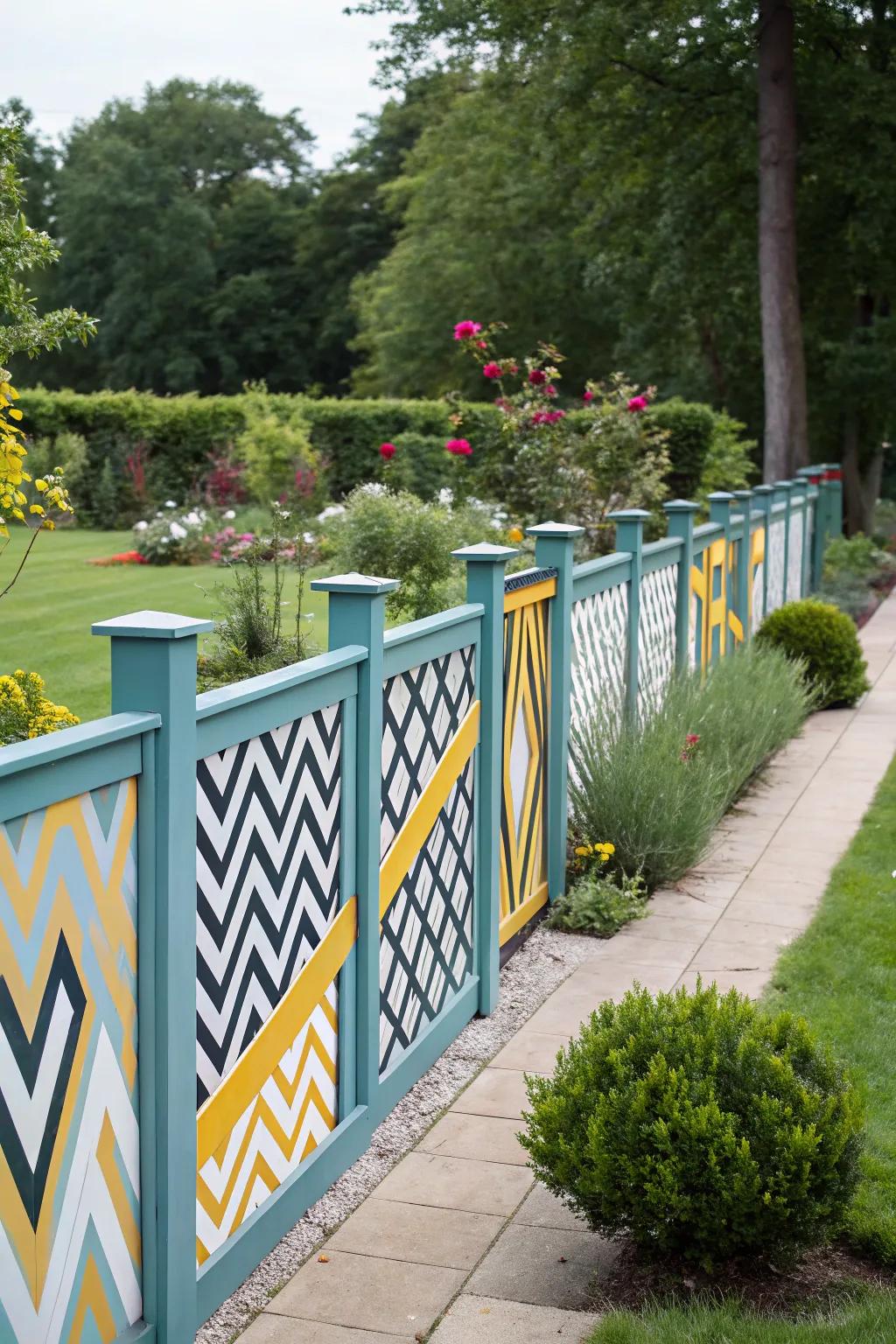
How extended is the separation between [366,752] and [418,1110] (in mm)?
1163

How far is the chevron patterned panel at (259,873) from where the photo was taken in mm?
2908

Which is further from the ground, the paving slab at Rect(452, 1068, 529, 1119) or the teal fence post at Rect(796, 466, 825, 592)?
the teal fence post at Rect(796, 466, 825, 592)

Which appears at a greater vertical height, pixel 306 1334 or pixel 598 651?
pixel 598 651

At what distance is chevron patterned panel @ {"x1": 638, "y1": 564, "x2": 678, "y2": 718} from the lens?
291 inches

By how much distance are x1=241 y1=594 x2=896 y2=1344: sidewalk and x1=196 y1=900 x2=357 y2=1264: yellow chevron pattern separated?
22cm

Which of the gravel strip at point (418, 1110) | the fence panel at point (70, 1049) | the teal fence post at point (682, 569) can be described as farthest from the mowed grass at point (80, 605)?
the fence panel at point (70, 1049)

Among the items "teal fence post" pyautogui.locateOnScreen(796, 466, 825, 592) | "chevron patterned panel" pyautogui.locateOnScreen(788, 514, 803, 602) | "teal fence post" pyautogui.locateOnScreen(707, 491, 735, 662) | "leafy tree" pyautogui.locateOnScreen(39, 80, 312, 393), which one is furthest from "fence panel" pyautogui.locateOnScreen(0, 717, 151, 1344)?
"leafy tree" pyautogui.locateOnScreen(39, 80, 312, 393)

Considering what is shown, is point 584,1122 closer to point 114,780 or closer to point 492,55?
point 114,780

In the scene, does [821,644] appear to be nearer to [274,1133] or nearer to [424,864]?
[424,864]

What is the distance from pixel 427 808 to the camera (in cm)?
425

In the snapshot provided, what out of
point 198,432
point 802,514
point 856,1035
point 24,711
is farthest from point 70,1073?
point 198,432

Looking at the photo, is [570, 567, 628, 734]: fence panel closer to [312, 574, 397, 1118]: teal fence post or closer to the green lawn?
the green lawn

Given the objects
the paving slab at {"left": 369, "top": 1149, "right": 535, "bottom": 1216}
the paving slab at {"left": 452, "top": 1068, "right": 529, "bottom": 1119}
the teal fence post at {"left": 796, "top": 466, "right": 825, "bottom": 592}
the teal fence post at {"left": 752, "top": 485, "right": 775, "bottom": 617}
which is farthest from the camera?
the teal fence post at {"left": 796, "top": 466, "right": 825, "bottom": 592}

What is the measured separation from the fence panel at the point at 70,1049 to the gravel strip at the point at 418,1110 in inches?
19.4
